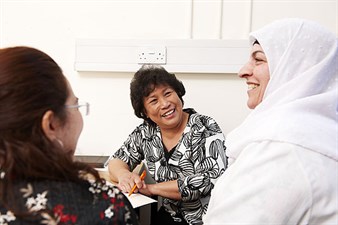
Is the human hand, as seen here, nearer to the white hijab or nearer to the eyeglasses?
the white hijab

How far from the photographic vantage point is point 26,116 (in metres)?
0.69

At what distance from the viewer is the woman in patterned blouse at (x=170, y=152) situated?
5.26 ft

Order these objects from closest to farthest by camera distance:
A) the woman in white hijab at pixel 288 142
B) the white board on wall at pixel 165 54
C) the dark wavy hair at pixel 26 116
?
the dark wavy hair at pixel 26 116 < the woman in white hijab at pixel 288 142 < the white board on wall at pixel 165 54

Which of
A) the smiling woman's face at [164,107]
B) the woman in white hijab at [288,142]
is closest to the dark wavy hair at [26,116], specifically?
the woman in white hijab at [288,142]

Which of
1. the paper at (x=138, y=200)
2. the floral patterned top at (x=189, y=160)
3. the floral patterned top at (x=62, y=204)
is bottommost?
the paper at (x=138, y=200)

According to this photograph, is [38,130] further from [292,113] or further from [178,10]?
[178,10]

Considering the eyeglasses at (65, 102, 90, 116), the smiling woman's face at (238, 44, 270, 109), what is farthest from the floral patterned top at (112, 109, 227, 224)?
the eyeglasses at (65, 102, 90, 116)

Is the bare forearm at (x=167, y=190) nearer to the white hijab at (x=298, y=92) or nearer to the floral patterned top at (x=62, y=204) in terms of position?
the white hijab at (x=298, y=92)

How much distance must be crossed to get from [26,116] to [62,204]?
203 millimetres

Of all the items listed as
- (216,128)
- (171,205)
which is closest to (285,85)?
(216,128)

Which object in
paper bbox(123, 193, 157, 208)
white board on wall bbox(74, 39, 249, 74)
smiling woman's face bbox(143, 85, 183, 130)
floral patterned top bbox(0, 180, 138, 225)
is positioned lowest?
paper bbox(123, 193, 157, 208)

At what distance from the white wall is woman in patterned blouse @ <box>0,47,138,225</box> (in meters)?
1.51

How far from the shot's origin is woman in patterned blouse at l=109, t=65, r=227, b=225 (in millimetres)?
1604

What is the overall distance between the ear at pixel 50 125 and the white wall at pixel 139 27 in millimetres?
1498
